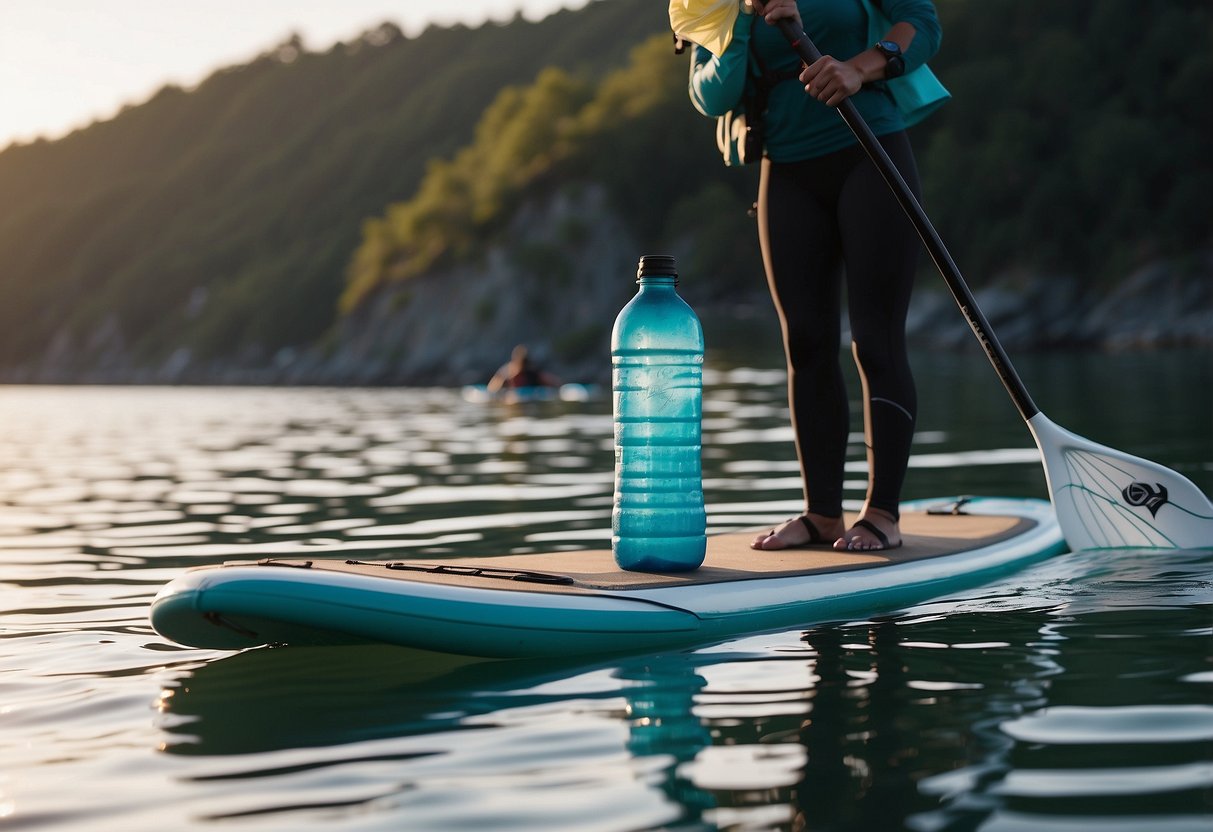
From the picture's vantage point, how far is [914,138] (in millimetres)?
73625

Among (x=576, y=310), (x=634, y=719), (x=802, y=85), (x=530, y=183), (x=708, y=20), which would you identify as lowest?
(x=634, y=719)

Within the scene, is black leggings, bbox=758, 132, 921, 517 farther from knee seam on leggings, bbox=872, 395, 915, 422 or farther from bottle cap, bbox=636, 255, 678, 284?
bottle cap, bbox=636, 255, 678, 284

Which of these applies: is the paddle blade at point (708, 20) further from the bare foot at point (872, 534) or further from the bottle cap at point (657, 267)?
the bare foot at point (872, 534)

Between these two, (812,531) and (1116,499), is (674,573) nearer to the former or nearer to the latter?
Answer: (812,531)

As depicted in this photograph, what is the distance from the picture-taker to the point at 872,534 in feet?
17.4

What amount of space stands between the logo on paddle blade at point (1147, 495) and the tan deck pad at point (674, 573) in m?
0.47

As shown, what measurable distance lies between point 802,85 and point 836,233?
58 cm

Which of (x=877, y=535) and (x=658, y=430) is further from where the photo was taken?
(x=877, y=535)

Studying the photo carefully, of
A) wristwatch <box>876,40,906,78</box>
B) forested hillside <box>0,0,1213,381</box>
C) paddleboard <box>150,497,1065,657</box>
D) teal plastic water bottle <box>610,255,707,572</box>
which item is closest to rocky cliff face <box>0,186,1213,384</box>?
forested hillside <box>0,0,1213,381</box>

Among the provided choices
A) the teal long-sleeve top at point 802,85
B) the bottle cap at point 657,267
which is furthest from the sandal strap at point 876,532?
the teal long-sleeve top at point 802,85

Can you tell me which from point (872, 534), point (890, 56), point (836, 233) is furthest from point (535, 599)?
point (890, 56)

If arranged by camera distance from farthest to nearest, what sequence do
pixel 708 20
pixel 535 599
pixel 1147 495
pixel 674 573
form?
pixel 1147 495
pixel 708 20
pixel 674 573
pixel 535 599

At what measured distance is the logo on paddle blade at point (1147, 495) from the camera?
5750 mm

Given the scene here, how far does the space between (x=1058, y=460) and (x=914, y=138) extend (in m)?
71.0
